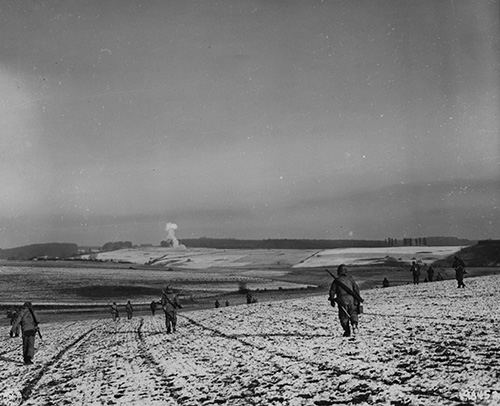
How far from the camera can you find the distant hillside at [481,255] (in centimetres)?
9941

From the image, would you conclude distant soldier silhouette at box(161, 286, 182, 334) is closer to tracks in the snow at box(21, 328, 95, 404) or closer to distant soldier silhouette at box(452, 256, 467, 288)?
tracks in the snow at box(21, 328, 95, 404)

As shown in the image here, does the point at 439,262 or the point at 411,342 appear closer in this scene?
the point at 411,342

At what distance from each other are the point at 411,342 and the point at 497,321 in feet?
11.9

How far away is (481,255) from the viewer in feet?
341

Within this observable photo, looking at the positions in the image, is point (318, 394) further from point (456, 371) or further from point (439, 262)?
point (439, 262)

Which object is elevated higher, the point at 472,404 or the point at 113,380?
the point at 472,404

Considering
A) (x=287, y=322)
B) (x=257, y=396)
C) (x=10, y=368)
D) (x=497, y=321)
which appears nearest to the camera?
(x=257, y=396)

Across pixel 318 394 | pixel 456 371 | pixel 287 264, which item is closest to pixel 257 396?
pixel 318 394

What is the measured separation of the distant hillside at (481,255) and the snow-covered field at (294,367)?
310ft

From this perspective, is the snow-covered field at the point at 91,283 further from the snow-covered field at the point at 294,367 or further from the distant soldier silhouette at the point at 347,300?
the distant soldier silhouette at the point at 347,300

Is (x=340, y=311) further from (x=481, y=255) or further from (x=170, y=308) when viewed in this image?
(x=481, y=255)

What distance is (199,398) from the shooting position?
777 centimetres

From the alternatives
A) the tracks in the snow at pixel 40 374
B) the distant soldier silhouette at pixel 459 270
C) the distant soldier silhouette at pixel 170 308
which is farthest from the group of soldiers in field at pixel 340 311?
the distant soldier silhouette at pixel 459 270

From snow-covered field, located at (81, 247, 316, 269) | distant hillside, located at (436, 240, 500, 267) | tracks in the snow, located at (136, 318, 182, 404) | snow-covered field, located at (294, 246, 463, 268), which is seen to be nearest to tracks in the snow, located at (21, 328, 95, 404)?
tracks in the snow, located at (136, 318, 182, 404)
